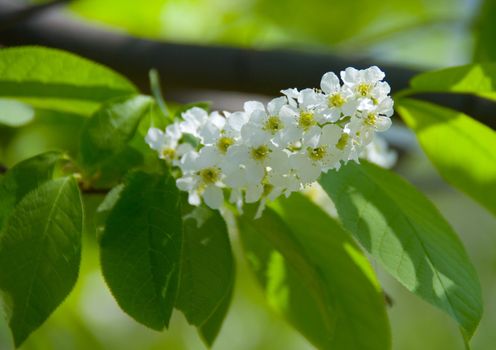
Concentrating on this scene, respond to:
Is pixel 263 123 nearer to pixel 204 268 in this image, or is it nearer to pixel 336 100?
pixel 336 100

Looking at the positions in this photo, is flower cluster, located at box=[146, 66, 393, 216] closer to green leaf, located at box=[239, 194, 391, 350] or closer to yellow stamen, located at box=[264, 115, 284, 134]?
yellow stamen, located at box=[264, 115, 284, 134]

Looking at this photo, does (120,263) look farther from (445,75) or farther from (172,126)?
(445,75)

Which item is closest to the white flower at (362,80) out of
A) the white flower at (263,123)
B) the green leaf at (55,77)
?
the white flower at (263,123)

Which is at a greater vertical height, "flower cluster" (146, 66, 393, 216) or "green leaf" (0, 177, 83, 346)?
"flower cluster" (146, 66, 393, 216)

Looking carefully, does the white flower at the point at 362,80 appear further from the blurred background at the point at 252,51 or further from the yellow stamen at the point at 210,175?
the blurred background at the point at 252,51

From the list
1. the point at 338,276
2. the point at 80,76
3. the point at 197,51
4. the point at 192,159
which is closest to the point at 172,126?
the point at 192,159

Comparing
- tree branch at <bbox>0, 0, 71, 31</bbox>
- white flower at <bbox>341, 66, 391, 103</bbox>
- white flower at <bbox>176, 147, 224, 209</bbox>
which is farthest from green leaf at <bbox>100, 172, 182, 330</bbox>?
tree branch at <bbox>0, 0, 71, 31</bbox>

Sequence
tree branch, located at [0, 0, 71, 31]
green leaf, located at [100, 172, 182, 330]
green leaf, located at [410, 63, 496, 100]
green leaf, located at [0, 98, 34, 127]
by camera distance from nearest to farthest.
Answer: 1. green leaf, located at [100, 172, 182, 330]
2. green leaf, located at [410, 63, 496, 100]
3. green leaf, located at [0, 98, 34, 127]
4. tree branch, located at [0, 0, 71, 31]

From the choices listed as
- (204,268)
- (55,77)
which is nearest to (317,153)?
(204,268)
